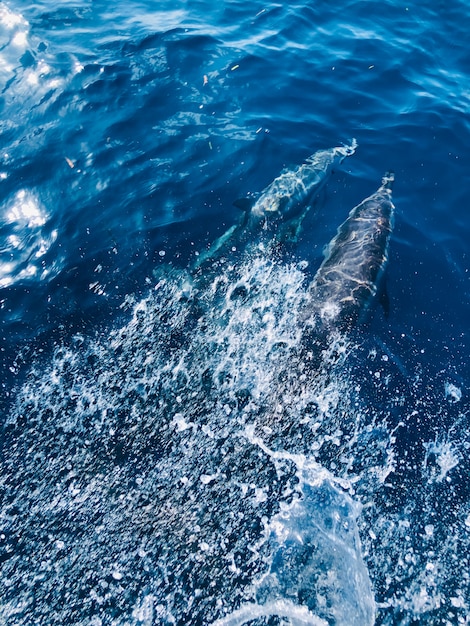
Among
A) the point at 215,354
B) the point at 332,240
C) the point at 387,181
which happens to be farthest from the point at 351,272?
the point at 387,181

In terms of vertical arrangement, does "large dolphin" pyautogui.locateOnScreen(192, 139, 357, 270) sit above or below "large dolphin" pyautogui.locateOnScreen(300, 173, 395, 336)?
above

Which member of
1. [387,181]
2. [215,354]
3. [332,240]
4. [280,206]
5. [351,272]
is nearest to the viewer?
[215,354]

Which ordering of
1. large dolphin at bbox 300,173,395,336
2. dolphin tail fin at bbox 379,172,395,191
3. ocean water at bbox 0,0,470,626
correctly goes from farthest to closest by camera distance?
dolphin tail fin at bbox 379,172,395,191 → large dolphin at bbox 300,173,395,336 → ocean water at bbox 0,0,470,626

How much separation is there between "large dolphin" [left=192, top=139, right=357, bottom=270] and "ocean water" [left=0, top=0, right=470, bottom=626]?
0.14 meters

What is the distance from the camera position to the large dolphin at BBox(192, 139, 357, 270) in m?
8.21

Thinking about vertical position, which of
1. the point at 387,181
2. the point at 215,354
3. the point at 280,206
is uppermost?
the point at 280,206

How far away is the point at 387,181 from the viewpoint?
9.57m

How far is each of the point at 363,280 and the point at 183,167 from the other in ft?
16.7

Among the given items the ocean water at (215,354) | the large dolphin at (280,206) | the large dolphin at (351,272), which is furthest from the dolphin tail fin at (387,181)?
the large dolphin at (280,206)

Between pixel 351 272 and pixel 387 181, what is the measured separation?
348 cm

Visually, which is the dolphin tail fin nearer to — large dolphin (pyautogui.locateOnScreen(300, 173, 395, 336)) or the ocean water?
the ocean water

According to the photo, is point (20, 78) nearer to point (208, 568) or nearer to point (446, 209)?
point (446, 209)

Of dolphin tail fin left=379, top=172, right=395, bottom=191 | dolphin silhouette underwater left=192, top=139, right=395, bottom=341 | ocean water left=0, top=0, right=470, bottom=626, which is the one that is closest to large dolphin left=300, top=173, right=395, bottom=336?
dolphin silhouette underwater left=192, top=139, right=395, bottom=341

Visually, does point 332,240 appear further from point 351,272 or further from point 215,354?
point 215,354
